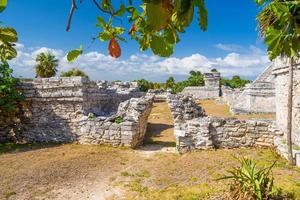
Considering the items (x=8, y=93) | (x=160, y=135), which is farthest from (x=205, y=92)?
(x=8, y=93)

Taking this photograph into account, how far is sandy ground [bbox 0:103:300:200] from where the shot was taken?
20.1 feet

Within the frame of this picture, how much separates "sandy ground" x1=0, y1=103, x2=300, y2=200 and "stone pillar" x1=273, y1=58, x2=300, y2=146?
38.6 inches

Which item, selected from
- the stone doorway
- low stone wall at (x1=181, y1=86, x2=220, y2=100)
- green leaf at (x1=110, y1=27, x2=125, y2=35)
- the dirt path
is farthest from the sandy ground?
low stone wall at (x1=181, y1=86, x2=220, y2=100)

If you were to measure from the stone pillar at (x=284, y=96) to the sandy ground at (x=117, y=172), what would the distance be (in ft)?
3.22

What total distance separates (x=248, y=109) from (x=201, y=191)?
1487 cm

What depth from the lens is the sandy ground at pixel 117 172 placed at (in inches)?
241

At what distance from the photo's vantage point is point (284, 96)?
903cm

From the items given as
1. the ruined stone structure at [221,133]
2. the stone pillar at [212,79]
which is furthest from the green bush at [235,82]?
the ruined stone structure at [221,133]

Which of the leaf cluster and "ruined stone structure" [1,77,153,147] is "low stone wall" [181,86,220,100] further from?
the leaf cluster

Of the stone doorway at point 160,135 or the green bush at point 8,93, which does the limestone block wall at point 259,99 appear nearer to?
the stone doorway at point 160,135

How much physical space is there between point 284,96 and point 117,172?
5.85 meters

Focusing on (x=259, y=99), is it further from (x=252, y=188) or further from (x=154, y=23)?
(x=154, y=23)

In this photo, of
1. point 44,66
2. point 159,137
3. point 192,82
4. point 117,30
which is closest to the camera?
point 117,30

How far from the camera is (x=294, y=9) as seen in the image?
1.25 meters
